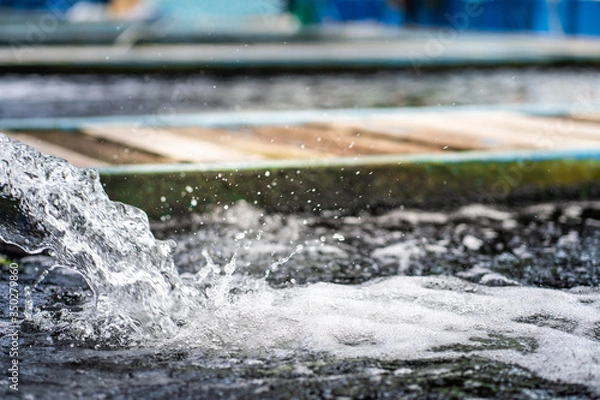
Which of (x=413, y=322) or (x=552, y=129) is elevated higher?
(x=552, y=129)

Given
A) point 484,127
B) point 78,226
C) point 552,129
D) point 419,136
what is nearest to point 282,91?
point 484,127

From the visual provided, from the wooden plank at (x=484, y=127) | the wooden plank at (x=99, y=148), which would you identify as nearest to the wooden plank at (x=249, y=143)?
the wooden plank at (x=99, y=148)

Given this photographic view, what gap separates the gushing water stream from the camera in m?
2.46

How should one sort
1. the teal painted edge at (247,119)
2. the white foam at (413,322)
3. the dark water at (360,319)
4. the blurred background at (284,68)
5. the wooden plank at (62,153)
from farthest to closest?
the blurred background at (284,68) → the teal painted edge at (247,119) → the wooden plank at (62,153) → the white foam at (413,322) → the dark water at (360,319)

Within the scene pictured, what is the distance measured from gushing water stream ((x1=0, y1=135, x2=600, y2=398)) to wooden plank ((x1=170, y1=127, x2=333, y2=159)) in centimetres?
127

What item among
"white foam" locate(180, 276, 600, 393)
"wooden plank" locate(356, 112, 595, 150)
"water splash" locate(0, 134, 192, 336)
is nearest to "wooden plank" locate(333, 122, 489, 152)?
"wooden plank" locate(356, 112, 595, 150)

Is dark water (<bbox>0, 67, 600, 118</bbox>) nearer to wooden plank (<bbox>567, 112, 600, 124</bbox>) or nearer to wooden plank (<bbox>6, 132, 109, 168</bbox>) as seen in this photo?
wooden plank (<bbox>567, 112, 600, 124</bbox>)

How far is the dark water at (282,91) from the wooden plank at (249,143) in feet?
5.86

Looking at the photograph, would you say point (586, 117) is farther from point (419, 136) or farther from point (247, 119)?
point (247, 119)

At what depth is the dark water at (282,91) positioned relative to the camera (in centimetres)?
807

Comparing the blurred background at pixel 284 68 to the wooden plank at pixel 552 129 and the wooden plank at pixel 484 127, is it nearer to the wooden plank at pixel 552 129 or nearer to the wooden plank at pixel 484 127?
the wooden plank at pixel 484 127

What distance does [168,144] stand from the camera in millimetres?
5195

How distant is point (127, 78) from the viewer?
35.8 feet

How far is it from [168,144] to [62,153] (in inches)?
24.0
